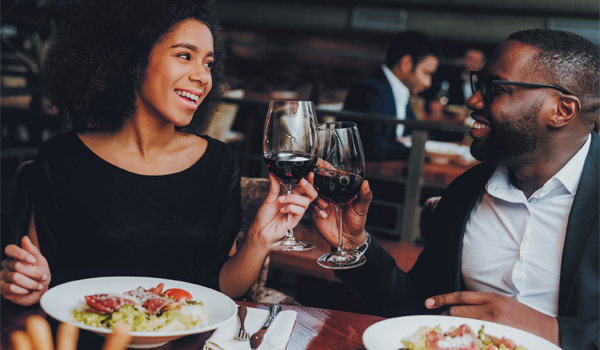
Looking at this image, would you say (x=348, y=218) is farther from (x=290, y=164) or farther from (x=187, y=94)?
(x=187, y=94)

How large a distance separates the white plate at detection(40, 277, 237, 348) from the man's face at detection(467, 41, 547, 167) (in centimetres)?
87

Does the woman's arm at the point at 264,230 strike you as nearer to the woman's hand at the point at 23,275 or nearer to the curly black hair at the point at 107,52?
the woman's hand at the point at 23,275

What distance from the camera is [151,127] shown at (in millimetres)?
1694

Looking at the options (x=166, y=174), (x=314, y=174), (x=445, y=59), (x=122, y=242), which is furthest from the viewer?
(x=445, y=59)

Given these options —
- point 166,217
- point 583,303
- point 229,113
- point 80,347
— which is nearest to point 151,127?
point 166,217

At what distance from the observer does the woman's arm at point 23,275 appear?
1.09 meters

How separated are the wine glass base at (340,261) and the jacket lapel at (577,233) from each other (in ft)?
1.73

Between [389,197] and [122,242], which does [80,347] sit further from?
[389,197]

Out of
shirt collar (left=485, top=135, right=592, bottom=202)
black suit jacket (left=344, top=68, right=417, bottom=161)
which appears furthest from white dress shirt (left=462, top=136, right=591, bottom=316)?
black suit jacket (left=344, top=68, right=417, bottom=161)

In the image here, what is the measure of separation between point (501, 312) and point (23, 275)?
1.04 m

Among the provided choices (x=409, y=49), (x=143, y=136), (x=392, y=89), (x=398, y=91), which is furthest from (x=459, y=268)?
(x=409, y=49)

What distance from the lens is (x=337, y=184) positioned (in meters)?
1.23

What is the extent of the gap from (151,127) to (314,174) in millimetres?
690

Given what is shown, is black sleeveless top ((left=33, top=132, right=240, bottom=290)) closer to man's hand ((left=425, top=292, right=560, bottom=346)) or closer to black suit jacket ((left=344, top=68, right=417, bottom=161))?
man's hand ((left=425, top=292, right=560, bottom=346))
